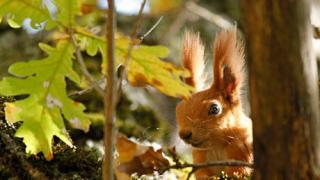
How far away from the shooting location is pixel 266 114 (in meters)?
1.30

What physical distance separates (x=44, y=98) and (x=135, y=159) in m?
0.28

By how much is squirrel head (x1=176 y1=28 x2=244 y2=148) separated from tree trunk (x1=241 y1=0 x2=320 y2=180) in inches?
51.8

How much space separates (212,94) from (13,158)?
1.22 m

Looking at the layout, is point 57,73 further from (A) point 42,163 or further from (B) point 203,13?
(B) point 203,13

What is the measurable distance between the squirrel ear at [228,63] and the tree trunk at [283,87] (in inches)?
50.1

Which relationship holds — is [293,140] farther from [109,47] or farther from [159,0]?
[159,0]

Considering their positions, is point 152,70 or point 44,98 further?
point 44,98

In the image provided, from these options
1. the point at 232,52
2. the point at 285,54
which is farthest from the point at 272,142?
the point at 232,52

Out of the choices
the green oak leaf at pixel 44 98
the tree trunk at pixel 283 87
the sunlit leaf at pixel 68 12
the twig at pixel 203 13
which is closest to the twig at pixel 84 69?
the sunlit leaf at pixel 68 12

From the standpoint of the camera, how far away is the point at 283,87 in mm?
1290

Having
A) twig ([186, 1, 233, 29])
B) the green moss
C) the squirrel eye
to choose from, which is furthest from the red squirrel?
the green moss

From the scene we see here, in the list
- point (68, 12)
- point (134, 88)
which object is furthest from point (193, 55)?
point (68, 12)

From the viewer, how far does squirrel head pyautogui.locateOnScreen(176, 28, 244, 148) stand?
2.70 metres

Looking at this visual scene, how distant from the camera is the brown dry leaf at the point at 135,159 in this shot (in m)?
1.54
